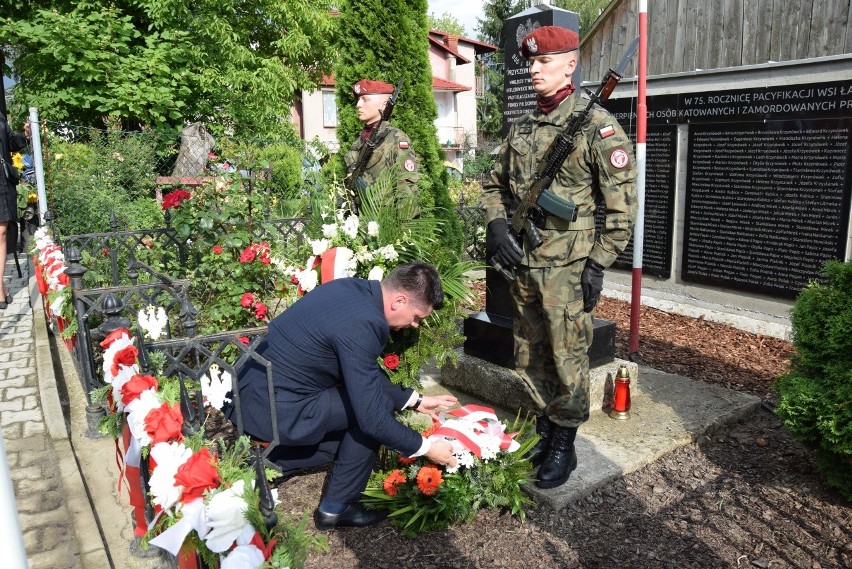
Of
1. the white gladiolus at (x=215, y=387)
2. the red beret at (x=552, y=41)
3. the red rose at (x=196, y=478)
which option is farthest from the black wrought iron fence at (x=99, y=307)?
the red beret at (x=552, y=41)

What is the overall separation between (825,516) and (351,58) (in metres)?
7.14

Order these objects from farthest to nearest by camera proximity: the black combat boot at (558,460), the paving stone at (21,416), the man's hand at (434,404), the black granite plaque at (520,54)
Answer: the black granite plaque at (520,54) < the paving stone at (21,416) < the man's hand at (434,404) < the black combat boot at (558,460)

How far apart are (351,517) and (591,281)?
1544mm

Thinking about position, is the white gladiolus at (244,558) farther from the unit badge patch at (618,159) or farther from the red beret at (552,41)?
the red beret at (552,41)

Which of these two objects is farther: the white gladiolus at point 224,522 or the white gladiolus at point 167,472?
the white gladiolus at point 167,472

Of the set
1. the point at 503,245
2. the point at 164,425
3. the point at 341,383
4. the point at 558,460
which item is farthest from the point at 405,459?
the point at 164,425

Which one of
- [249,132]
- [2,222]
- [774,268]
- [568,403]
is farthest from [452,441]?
[249,132]

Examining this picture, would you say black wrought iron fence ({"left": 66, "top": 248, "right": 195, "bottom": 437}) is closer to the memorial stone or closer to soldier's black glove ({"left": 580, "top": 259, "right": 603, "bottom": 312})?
the memorial stone

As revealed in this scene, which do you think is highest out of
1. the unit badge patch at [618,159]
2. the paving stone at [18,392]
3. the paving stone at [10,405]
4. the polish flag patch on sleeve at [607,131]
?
the polish flag patch on sleeve at [607,131]

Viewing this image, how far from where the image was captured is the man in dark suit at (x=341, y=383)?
269 cm

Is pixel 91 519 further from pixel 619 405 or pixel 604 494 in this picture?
pixel 619 405

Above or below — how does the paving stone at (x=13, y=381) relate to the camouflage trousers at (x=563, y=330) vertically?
below

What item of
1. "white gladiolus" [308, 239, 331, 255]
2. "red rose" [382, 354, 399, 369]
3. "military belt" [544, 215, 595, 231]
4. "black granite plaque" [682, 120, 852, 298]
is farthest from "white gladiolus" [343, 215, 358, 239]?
"black granite plaque" [682, 120, 852, 298]

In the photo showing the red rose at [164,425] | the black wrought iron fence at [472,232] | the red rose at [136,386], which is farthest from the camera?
the black wrought iron fence at [472,232]
